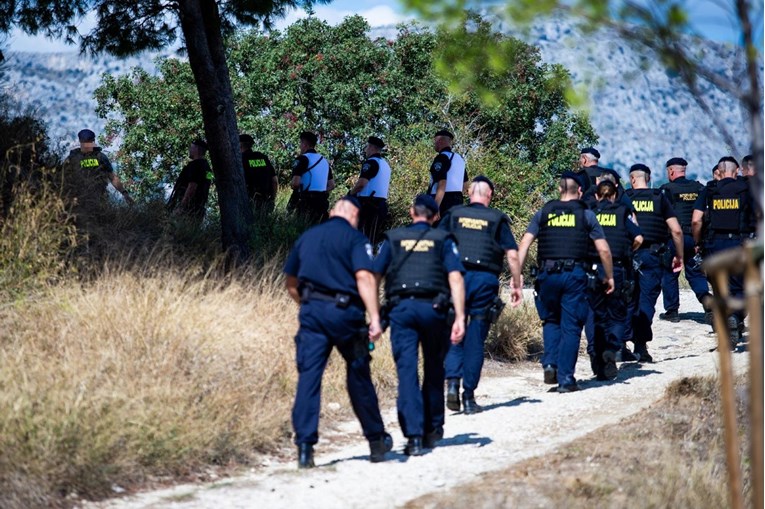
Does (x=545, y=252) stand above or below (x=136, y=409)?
above

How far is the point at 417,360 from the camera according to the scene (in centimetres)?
877

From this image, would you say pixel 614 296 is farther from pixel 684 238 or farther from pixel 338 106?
pixel 338 106

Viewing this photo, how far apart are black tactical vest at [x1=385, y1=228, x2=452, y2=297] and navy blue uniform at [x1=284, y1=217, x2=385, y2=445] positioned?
0.60 m

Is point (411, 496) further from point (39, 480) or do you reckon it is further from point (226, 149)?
point (226, 149)

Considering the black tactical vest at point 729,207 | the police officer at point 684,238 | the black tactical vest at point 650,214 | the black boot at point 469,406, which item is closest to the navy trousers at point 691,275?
the police officer at point 684,238

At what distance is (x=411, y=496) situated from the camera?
7.48 m

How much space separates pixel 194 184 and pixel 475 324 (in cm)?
653

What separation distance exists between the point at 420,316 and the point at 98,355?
2.38m

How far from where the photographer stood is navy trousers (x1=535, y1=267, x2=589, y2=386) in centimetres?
1163

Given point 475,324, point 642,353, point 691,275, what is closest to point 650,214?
point 642,353

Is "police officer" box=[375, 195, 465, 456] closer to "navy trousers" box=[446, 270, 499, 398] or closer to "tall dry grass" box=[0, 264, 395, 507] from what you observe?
"tall dry grass" box=[0, 264, 395, 507]

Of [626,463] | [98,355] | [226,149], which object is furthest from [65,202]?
[626,463]

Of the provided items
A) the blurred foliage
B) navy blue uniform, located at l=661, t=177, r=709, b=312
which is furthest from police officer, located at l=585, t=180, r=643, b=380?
the blurred foliage

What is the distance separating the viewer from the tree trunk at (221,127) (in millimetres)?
14555
